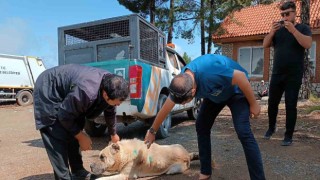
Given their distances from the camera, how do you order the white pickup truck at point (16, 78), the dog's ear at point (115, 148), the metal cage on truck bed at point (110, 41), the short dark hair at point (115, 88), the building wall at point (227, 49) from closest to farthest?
the short dark hair at point (115, 88), the dog's ear at point (115, 148), the metal cage on truck bed at point (110, 41), the white pickup truck at point (16, 78), the building wall at point (227, 49)

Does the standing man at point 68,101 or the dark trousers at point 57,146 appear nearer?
the standing man at point 68,101

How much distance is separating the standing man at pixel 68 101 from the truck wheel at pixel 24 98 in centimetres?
1391

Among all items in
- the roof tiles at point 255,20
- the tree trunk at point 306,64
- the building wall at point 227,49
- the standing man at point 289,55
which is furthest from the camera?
the building wall at point 227,49

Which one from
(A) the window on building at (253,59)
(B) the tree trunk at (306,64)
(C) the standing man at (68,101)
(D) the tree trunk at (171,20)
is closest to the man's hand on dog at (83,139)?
(C) the standing man at (68,101)

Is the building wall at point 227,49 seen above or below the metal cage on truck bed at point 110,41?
above

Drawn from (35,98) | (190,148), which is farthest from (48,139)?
(190,148)

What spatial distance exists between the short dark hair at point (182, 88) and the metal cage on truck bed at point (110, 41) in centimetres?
301

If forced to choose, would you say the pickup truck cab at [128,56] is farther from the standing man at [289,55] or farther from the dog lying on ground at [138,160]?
the standing man at [289,55]

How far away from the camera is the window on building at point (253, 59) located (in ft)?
56.2

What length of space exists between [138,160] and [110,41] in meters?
2.77

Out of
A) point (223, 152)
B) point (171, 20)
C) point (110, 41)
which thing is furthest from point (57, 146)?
point (171, 20)

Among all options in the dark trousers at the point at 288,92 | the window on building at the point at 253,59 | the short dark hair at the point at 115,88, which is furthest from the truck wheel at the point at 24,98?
the short dark hair at the point at 115,88

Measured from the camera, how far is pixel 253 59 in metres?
17.3

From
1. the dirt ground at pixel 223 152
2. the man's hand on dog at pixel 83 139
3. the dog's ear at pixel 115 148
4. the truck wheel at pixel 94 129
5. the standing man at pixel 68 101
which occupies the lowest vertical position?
the dirt ground at pixel 223 152
